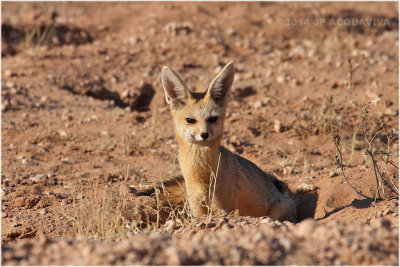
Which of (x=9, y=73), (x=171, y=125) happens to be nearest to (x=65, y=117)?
(x=171, y=125)

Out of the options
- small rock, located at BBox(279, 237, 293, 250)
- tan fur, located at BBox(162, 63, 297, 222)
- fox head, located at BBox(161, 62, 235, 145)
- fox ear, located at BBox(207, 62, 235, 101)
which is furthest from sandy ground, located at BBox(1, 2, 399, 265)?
fox ear, located at BBox(207, 62, 235, 101)

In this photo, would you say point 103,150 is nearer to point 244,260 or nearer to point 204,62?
point 204,62

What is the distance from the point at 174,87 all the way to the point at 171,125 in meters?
3.23

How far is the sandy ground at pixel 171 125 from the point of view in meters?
3.20

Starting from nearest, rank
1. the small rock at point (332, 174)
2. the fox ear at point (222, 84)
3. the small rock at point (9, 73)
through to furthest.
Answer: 1. the fox ear at point (222, 84)
2. the small rock at point (332, 174)
3. the small rock at point (9, 73)

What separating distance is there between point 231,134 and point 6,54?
18.7 feet

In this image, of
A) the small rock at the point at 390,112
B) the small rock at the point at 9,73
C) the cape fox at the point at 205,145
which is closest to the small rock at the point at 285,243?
the cape fox at the point at 205,145

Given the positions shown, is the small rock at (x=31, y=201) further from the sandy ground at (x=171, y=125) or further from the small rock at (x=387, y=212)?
the small rock at (x=387, y=212)

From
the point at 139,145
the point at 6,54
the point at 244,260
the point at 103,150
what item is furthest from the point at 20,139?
the point at 244,260

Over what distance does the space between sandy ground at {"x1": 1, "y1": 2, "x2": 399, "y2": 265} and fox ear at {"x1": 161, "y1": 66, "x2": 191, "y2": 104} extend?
682mm

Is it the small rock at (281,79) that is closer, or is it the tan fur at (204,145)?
the tan fur at (204,145)

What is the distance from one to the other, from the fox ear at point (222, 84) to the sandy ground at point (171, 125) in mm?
843

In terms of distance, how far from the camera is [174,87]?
5.53 metres

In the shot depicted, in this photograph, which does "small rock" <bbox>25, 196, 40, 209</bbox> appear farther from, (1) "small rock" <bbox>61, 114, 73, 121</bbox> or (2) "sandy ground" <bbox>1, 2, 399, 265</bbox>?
(1) "small rock" <bbox>61, 114, 73, 121</bbox>
